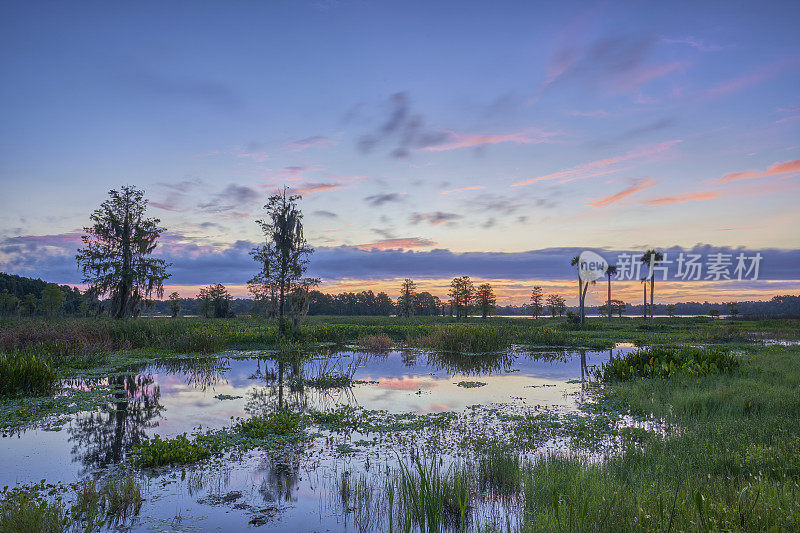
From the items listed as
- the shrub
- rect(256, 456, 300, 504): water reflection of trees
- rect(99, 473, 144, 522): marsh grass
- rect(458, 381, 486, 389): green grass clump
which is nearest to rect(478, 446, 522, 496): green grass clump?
rect(256, 456, 300, 504): water reflection of trees

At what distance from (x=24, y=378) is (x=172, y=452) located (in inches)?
383

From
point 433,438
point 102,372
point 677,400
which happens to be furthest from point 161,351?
point 677,400

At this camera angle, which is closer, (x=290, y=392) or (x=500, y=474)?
(x=500, y=474)

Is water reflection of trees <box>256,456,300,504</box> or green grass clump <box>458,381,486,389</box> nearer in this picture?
water reflection of trees <box>256,456,300,504</box>

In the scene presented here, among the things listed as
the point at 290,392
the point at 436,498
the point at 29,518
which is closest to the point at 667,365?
the point at 290,392

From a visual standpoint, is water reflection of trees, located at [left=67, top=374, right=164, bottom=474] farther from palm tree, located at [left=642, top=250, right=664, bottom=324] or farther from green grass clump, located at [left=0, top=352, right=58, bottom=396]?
palm tree, located at [left=642, top=250, right=664, bottom=324]

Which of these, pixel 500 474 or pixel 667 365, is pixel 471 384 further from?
pixel 500 474

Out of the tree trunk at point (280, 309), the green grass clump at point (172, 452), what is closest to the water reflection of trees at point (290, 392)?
the green grass clump at point (172, 452)

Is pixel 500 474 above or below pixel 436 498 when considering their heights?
below

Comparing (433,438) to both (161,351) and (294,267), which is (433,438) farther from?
(294,267)

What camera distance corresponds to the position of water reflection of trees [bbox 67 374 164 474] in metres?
9.09

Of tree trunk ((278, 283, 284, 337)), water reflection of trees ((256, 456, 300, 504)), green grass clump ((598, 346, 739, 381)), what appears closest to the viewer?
water reflection of trees ((256, 456, 300, 504))

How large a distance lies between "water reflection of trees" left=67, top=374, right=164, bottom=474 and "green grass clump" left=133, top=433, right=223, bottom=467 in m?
0.53

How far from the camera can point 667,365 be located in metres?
17.5
